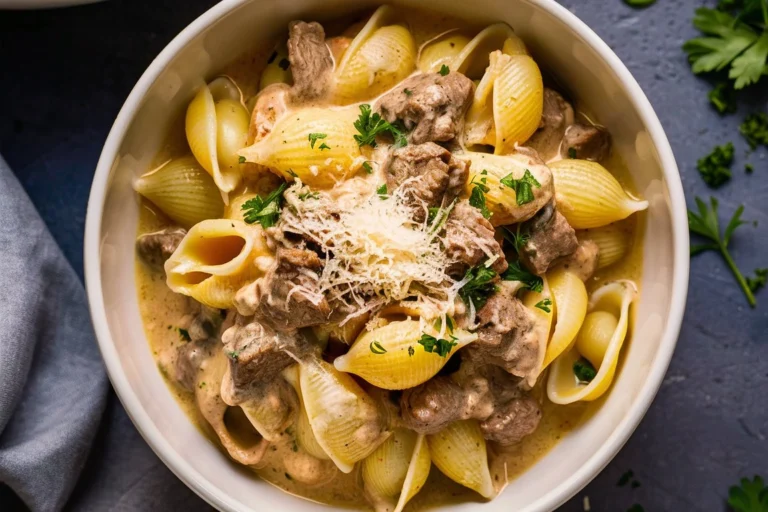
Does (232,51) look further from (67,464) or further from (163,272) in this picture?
(67,464)

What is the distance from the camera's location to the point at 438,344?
2150 millimetres

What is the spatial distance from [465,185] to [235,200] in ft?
2.29

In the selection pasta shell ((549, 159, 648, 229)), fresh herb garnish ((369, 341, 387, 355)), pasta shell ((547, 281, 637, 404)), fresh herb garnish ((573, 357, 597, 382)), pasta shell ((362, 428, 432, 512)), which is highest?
pasta shell ((549, 159, 648, 229))

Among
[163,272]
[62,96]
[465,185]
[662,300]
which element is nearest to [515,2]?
[465,185]

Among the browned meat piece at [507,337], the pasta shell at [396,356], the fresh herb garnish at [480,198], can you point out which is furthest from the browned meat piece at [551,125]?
the pasta shell at [396,356]

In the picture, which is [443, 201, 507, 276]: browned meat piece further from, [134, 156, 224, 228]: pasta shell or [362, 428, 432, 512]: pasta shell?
[134, 156, 224, 228]: pasta shell

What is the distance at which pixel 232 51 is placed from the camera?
8.35ft

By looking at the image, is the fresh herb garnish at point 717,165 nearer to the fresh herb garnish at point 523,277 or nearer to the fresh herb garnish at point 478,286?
the fresh herb garnish at point 523,277

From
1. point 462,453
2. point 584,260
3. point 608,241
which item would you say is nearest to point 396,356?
point 462,453

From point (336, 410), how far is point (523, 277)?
2.19 ft

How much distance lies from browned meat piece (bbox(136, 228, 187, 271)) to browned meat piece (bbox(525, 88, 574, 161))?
3.75 feet

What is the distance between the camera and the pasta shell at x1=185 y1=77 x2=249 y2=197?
7.87 feet

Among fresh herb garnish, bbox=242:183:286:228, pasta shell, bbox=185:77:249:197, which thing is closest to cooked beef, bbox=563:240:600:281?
fresh herb garnish, bbox=242:183:286:228

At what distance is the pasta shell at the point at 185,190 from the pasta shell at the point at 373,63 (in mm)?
494
